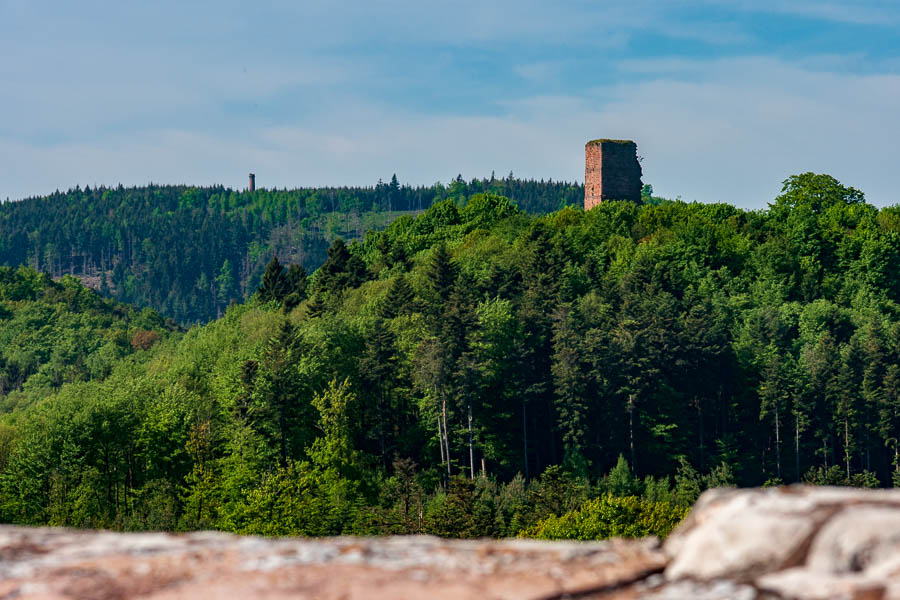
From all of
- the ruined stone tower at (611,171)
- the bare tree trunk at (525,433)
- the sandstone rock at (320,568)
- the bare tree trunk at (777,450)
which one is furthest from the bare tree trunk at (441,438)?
the sandstone rock at (320,568)

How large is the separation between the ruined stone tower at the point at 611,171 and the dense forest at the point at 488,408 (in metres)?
31.0

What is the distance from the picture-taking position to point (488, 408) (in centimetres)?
9738

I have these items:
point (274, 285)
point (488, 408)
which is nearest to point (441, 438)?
point (488, 408)

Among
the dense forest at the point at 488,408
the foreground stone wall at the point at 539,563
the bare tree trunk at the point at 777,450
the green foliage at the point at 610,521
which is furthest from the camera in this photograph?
the bare tree trunk at the point at 777,450

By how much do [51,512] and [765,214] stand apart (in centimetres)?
8460

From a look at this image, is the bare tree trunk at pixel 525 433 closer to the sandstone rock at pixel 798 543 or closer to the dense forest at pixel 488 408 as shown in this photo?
the dense forest at pixel 488 408

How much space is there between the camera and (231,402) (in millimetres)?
93562

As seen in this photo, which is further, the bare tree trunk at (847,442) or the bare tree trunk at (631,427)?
the bare tree trunk at (847,442)

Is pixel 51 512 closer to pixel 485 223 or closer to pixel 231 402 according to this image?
pixel 231 402

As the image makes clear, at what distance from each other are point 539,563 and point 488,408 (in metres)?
91.1

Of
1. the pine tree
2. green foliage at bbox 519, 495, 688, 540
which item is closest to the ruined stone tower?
the pine tree

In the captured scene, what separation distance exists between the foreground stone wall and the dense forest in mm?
62513

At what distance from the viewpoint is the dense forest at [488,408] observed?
3221 inches

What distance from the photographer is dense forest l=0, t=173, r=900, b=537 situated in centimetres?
8181
